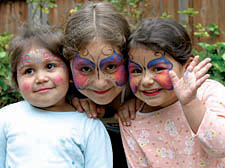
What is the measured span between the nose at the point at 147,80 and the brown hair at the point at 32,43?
66 cm

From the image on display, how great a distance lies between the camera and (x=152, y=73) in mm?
1734

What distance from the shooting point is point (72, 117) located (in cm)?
204

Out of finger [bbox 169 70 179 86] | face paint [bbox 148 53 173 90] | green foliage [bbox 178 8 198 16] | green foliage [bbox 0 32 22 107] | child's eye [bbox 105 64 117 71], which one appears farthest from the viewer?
green foliage [bbox 178 8 198 16]

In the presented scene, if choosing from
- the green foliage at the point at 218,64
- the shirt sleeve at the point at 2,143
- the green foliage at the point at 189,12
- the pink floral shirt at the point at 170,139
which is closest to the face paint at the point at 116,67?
the pink floral shirt at the point at 170,139

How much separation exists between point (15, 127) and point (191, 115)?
49.4 inches

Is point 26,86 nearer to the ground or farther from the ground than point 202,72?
nearer to the ground

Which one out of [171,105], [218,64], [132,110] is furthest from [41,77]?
[218,64]

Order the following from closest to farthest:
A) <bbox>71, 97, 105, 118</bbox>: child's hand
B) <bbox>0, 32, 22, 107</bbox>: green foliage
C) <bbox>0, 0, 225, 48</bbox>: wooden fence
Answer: <bbox>71, 97, 105, 118</bbox>: child's hand, <bbox>0, 32, 22, 107</bbox>: green foliage, <bbox>0, 0, 225, 48</bbox>: wooden fence

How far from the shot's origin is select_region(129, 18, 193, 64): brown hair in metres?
1.71

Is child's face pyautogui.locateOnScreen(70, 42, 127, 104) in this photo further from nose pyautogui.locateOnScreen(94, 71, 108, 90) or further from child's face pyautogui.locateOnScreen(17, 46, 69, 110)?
child's face pyautogui.locateOnScreen(17, 46, 69, 110)

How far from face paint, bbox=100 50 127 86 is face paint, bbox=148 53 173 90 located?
0.22 metres

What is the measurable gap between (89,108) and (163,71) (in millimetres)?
680

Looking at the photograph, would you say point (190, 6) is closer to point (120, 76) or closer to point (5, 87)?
point (120, 76)

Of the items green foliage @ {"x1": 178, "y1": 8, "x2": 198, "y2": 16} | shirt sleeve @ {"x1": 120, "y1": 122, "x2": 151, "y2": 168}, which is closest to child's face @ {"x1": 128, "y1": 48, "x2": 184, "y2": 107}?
shirt sleeve @ {"x1": 120, "y1": 122, "x2": 151, "y2": 168}
